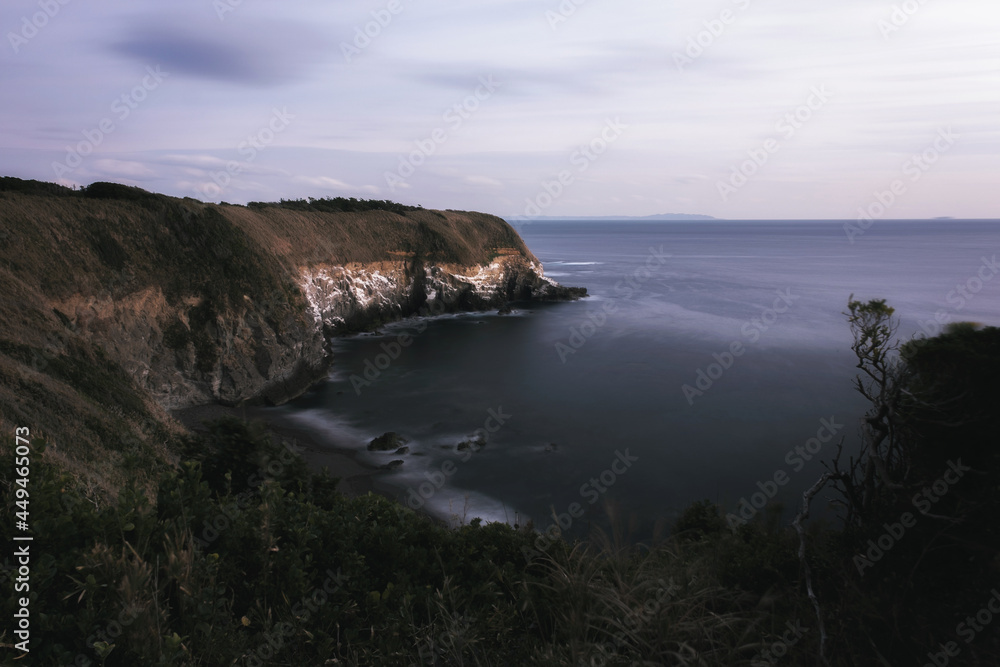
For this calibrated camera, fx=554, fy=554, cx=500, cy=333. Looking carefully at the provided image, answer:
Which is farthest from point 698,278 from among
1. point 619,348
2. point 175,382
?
point 175,382

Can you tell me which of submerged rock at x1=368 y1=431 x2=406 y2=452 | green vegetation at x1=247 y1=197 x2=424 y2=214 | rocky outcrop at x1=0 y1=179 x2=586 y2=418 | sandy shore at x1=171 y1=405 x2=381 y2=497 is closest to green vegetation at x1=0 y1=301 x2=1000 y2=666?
sandy shore at x1=171 y1=405 x2=381 y2=497

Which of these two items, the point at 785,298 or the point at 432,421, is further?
the point at 785,298

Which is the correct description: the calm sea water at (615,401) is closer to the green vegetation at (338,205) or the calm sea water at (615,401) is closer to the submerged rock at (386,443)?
the submerged rock at (386,443)

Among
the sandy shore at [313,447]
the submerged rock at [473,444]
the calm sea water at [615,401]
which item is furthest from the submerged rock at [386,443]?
the submerged rock at [473,444]

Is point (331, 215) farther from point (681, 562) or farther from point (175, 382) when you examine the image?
point (681, 562)

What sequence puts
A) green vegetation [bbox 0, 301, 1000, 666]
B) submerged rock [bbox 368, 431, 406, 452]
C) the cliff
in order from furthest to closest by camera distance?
submerged rock [bbox 368, 431, 406, 452] < the cliff < green vegetation [bbox 0, 301, 1000, 666]

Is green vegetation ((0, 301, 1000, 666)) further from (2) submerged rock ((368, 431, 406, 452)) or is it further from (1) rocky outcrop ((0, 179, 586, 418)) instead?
(2) submerged rock ((368, 431, 406, 452))
